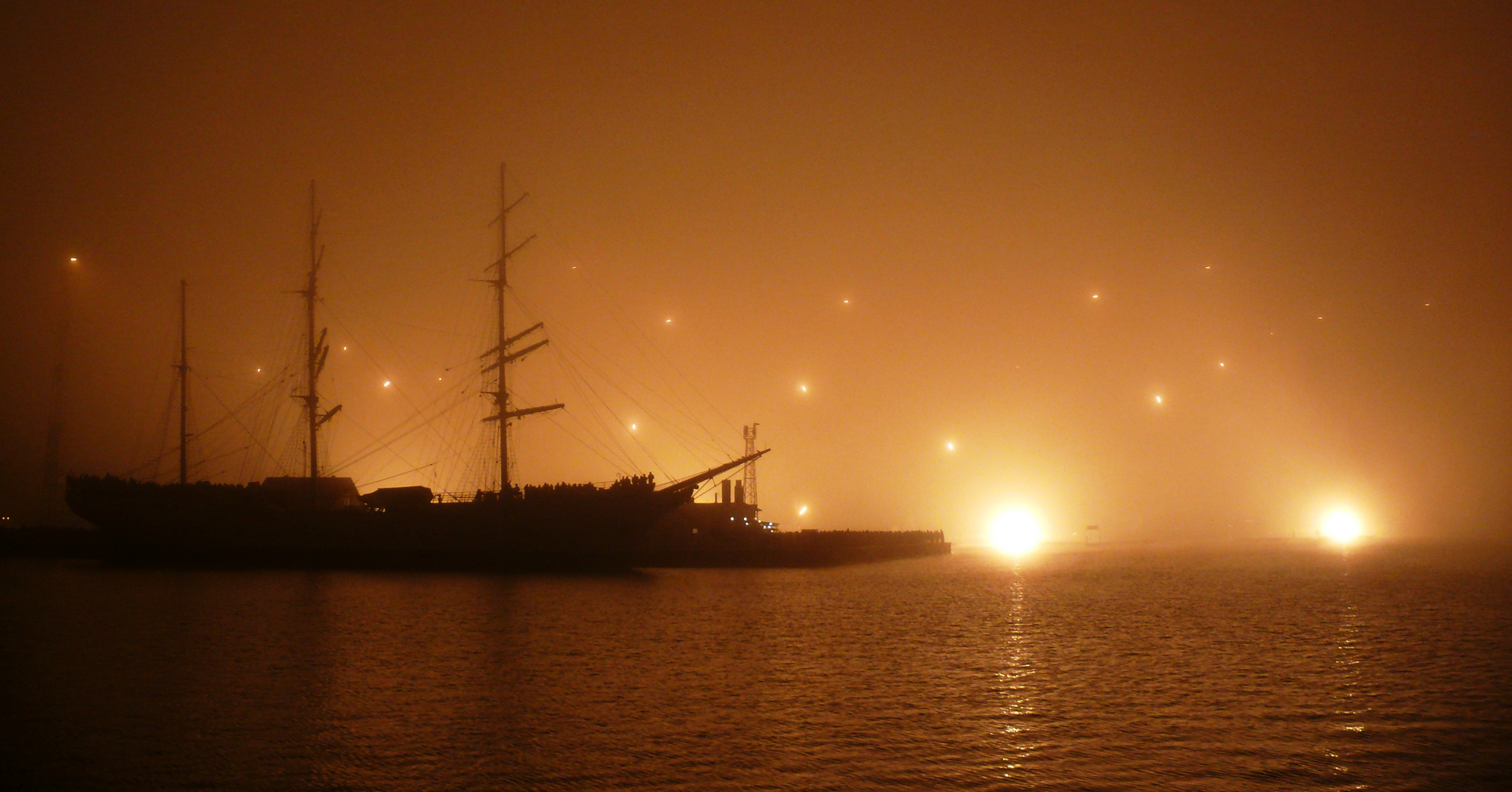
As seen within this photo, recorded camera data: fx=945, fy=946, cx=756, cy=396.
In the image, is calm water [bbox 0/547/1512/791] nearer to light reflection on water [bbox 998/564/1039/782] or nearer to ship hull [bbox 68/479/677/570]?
light reflection on water [bbox 998/564/1039/782]

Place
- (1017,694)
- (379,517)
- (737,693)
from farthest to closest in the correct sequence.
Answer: (379,517)
(1017,694)
(737,693)

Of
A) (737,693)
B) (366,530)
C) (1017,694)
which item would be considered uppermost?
(366,530)

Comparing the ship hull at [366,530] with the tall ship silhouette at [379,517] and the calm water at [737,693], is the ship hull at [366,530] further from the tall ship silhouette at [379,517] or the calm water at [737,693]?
the calm water at [737,693]

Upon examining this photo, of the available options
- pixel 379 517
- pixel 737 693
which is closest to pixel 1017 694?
pixel 737 693

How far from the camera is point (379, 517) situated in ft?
188

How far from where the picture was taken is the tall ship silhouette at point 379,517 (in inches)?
2192

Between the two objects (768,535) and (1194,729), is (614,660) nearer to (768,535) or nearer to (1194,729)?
(1194,729)

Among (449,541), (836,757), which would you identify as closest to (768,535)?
(449,541)

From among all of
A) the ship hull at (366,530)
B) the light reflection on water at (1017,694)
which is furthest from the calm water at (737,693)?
the ship hull at (366,530)

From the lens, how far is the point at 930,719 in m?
17.0

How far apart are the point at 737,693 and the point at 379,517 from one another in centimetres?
4442

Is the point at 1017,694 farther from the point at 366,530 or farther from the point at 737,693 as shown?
the point at 366,530

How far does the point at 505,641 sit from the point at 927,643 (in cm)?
1169

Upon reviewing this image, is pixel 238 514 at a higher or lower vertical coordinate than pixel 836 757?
higher
